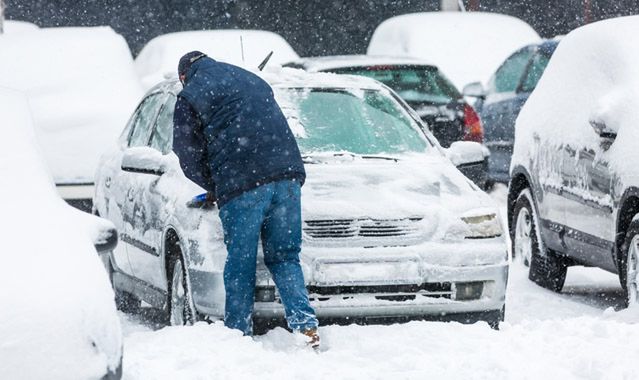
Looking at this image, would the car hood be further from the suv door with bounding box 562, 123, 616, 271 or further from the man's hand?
the suv door with bounding box 562, 123, 616, 271

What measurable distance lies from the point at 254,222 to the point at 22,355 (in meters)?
2.78

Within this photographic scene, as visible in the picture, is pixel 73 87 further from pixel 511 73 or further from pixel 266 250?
pixel 266 250

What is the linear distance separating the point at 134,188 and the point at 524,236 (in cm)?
326

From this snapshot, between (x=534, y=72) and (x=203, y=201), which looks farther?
(x=534, y=72)

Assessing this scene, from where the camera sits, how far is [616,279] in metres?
11.3

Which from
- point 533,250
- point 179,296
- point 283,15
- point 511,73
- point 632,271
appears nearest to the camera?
point 179,296

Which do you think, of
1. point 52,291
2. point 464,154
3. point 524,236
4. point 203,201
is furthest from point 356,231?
point 524,236

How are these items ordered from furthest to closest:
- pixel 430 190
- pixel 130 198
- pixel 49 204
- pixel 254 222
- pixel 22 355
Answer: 1. pixel 130 198
2. pixel 430 190
3. pixel 254 222
4. pixel 49 204
5. pixel 22 355

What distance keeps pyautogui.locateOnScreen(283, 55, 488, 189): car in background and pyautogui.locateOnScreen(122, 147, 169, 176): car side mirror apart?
17.3 ft

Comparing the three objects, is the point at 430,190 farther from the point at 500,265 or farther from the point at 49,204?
the point at 49,204

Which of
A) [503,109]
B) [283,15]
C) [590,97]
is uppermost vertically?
[590,97]

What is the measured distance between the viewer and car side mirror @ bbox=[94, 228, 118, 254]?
Answer: 227 inches

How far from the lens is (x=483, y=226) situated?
26.1 ft

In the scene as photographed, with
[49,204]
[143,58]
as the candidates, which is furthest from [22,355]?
[143,58]
